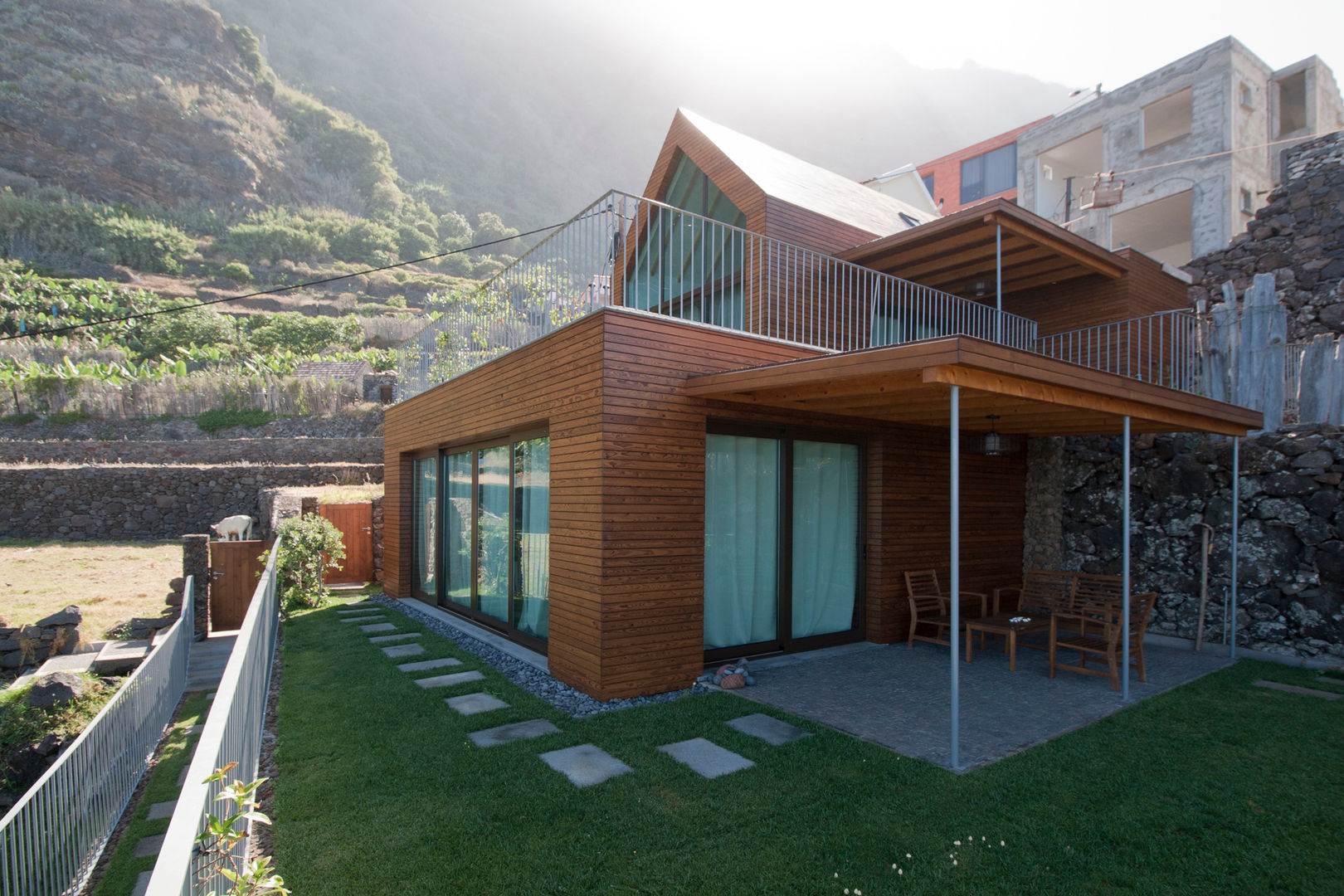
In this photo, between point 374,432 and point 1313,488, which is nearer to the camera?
point 1313,488

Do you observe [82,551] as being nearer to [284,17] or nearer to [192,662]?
[192,662]

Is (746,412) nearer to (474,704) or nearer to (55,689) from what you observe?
(474,704)

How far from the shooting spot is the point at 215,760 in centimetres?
239

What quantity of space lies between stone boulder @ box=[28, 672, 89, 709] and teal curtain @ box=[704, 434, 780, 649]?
706cm

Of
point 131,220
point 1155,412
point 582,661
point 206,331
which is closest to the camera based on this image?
point 582,661

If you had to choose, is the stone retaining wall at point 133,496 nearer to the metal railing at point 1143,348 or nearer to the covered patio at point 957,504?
the covered patio at point 957,504

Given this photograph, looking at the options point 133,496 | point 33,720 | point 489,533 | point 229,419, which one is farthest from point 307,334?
point 489,533

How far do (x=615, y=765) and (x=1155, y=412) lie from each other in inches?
220

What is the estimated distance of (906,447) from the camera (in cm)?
783

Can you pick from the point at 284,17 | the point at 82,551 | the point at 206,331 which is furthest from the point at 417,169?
the point at 82,551

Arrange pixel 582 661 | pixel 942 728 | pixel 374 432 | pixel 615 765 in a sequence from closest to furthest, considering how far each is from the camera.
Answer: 1. pixel 615 765
2. pixel 942 728
3. pixel 582 661
4. pixel 374 432

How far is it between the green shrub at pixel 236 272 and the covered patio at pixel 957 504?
51.4 meters

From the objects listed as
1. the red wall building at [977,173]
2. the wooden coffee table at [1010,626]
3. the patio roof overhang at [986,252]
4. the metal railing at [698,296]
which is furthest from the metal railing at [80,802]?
the red wall building at [977,173]

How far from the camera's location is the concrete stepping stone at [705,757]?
4.25 meters
